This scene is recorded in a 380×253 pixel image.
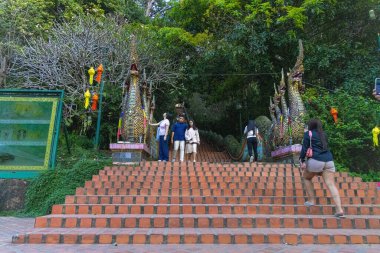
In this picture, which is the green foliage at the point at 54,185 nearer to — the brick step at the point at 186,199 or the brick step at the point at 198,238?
the brick step at the point at 186,199

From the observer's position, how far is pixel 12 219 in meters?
7.12

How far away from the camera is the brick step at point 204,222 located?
17.8ft

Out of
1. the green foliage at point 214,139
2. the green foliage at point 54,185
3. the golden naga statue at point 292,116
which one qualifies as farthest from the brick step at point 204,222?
the green foliage at point 214,139

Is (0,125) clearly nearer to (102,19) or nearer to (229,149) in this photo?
(102,19)

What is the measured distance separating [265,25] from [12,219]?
38.4ft

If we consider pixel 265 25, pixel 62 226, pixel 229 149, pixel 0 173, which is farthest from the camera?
pixel 229 149

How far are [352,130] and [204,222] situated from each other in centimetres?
686

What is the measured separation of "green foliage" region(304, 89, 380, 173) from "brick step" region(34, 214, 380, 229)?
4.90 meters

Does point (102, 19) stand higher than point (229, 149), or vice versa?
point (102, 19)

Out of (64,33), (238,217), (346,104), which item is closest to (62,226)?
(238,217)

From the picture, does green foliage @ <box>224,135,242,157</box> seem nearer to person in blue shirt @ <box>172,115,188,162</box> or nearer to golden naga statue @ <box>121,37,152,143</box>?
person in blue shirt @ <box>172,115,188,162</box>

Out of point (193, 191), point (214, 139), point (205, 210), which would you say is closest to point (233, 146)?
point (214, 139)

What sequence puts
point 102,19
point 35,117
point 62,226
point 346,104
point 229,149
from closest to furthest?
1. point 62,226
2. point 35,117
3. point 346,104
4. point 102,19
5. point 229,149

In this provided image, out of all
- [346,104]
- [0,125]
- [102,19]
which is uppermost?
[102,19]
